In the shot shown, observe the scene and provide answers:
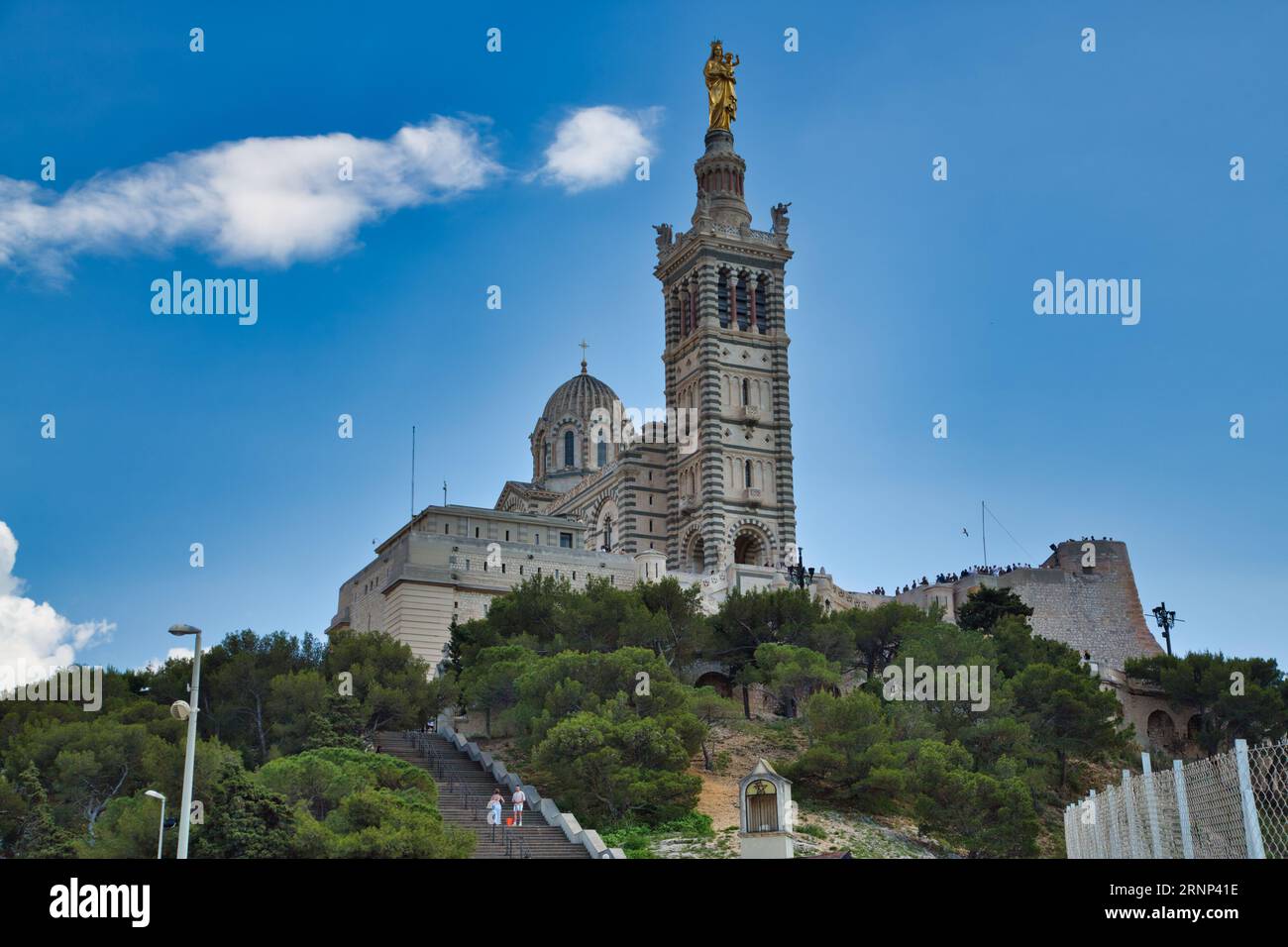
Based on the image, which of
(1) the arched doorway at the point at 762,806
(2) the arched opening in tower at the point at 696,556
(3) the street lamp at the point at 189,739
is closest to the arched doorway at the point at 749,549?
(2) the arched opening in tower at the point at 696,556

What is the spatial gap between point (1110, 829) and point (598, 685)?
3614 centimetres

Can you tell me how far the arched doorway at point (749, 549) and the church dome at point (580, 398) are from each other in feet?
62.1

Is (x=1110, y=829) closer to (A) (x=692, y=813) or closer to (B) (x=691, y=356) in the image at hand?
(A) (x=692, y=813)

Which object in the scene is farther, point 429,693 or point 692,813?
point 429,693

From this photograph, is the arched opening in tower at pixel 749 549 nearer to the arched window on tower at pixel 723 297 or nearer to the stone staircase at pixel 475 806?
the arched window on tower at pixel 723 297

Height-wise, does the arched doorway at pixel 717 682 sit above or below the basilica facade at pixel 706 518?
below

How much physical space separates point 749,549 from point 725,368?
1075 centimetres

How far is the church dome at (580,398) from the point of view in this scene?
99875mm

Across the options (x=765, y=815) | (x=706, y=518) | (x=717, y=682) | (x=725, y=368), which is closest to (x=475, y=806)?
(x=765, y=815)

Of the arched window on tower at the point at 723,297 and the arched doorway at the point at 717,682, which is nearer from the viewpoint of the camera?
the arched doorway at the point at 717,682

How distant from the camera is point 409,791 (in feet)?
136

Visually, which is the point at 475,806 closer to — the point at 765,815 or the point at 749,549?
the point at 765,815
